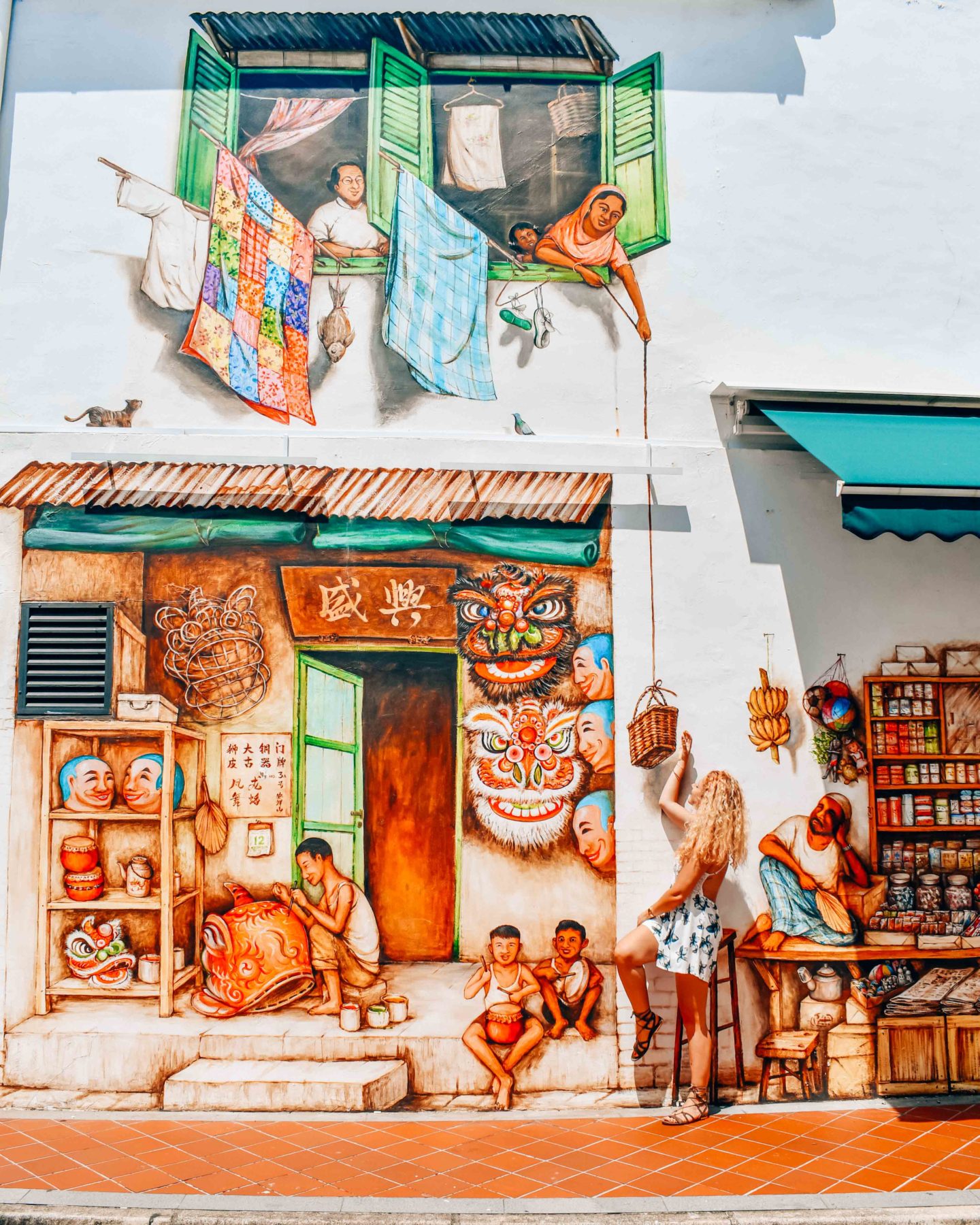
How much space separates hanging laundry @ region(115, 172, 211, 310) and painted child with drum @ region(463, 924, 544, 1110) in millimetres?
4394

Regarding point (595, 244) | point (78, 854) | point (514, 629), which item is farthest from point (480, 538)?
point (78, 854)

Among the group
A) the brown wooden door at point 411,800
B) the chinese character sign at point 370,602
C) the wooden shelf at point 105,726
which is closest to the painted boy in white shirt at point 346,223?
the chinese character sign at point 370,602

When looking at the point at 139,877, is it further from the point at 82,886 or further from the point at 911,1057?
the point at 911,1057

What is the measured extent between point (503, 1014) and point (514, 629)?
2289 mm

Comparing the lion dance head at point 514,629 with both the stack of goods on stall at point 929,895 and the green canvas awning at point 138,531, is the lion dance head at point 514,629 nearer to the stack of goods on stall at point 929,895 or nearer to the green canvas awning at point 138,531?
the green canvas awning at point 138,531

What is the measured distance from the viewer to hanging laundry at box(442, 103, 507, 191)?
673cm

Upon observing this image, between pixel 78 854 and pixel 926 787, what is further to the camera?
pixel 926 787

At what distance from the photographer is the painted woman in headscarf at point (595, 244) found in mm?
6672

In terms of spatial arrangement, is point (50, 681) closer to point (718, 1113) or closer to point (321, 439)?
point (321, 439)

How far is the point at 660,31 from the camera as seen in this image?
683cm

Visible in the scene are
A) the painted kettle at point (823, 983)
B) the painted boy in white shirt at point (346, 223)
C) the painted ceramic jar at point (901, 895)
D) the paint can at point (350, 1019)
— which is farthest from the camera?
the painted boy in white shirt at point (346, 223)

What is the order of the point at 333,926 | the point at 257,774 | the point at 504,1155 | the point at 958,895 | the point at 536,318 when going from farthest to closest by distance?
1. the point at 536,318
2. the point at 958,895
3. the point at 257,774
4. the point at 333,926
5. the point at 504,1155

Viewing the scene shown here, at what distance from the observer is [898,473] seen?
231 inches

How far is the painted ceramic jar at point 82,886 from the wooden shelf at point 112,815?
1.07ft
